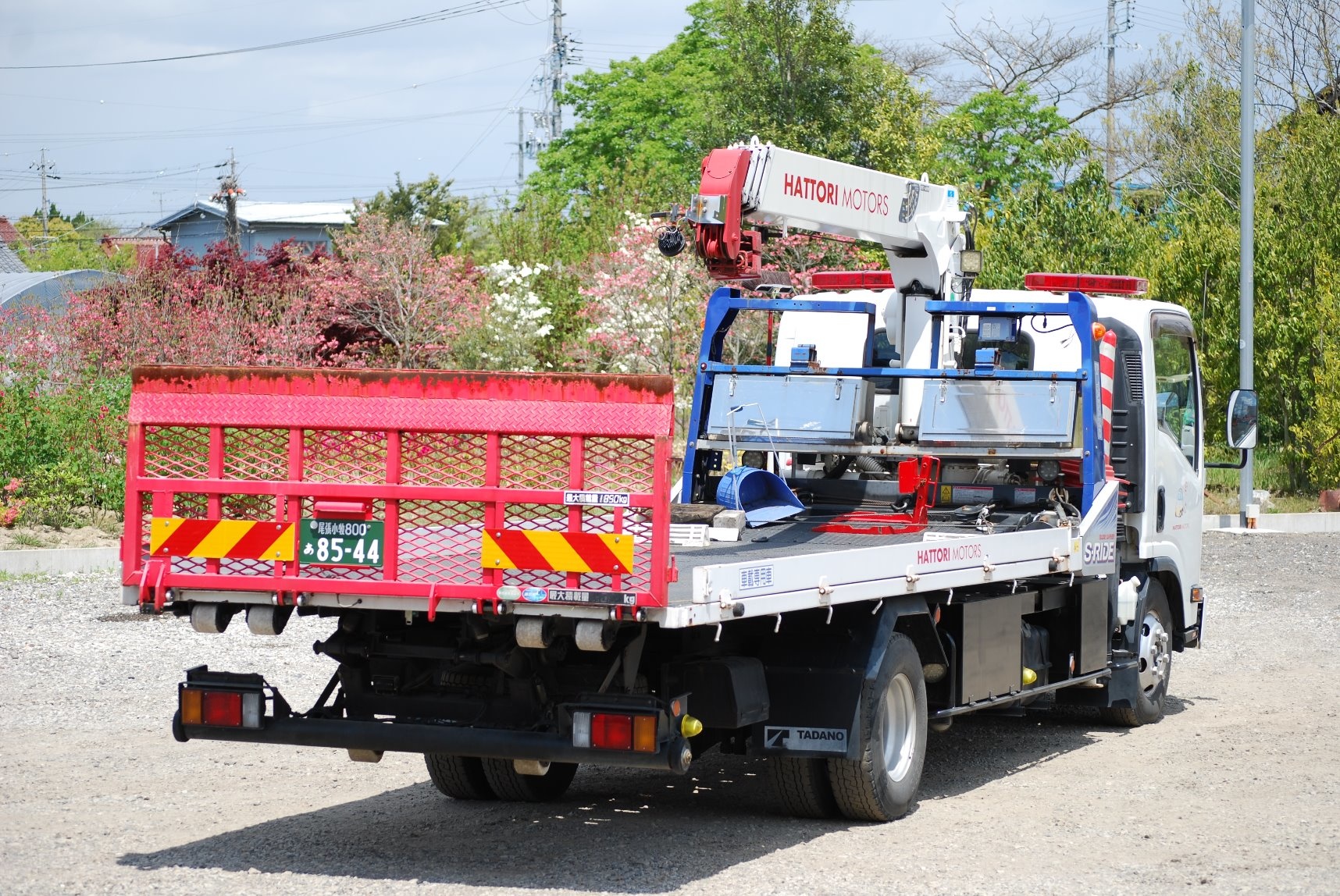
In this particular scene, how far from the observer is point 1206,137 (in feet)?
120

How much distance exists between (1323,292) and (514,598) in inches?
937

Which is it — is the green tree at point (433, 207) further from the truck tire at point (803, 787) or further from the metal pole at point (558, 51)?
the truck tire at point (803, 787)

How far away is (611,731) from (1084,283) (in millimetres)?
5989

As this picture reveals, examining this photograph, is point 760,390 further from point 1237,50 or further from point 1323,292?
point 1237,50

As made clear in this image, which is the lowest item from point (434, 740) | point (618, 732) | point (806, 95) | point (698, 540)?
point (434, 740)

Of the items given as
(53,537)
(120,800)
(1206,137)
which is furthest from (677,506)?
(1206,137)

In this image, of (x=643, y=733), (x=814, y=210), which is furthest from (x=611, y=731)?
(x=814, y=210)

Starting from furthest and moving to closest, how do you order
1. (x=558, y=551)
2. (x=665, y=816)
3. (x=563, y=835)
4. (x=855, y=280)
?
1. (x=855, y=280)
2. (x=665, y=816)
3. (x=563, y=835)
4. (x=558, y=551)

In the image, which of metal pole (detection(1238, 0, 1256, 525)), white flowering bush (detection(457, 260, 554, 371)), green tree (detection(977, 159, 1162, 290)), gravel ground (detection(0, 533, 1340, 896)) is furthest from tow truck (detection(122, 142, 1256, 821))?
white flowering bush (detection(457, 260, 554, 371))

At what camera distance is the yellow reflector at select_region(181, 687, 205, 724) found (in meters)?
6.75

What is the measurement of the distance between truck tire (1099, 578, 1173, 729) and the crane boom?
2556mm

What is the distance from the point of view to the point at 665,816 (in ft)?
25.7

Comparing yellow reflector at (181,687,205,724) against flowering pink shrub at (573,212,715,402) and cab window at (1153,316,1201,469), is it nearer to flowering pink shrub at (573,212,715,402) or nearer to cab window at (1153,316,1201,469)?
cab window at (1153,316,1201,469)

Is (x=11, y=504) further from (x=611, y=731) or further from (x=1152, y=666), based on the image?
(x=611, y=731)
